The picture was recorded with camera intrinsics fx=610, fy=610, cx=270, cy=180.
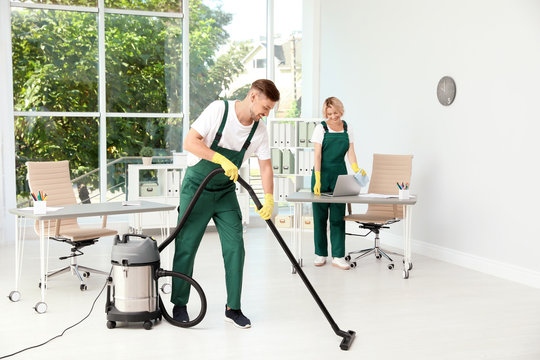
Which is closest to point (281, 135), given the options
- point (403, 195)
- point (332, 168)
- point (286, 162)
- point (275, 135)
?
point (275, 135)

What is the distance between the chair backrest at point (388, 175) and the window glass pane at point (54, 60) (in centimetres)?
382

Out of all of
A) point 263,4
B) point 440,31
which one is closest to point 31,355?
point 440,31

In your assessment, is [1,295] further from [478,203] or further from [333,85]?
[333,85]

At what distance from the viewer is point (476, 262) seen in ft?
18.6

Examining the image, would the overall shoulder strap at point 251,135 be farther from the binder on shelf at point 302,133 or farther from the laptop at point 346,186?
the binder on shelf at point 302,133

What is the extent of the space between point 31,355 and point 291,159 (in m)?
5.09

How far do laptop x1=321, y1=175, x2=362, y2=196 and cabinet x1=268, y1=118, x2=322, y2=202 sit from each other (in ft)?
8.41

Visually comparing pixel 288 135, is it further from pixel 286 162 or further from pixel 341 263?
pixel 341 263

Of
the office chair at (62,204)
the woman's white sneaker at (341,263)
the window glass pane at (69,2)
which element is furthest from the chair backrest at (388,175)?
the window glass pane at (69,2)

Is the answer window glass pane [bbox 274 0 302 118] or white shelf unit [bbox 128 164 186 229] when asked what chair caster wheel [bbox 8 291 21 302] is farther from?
window glass pane [bbox 274 0 302 118]

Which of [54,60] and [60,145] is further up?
[54,60]

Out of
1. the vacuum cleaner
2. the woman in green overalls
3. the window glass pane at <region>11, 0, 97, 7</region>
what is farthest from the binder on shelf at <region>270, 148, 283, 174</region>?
the vacuum cleaner

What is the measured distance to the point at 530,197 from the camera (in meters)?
5.09

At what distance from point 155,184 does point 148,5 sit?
241 centimetres
